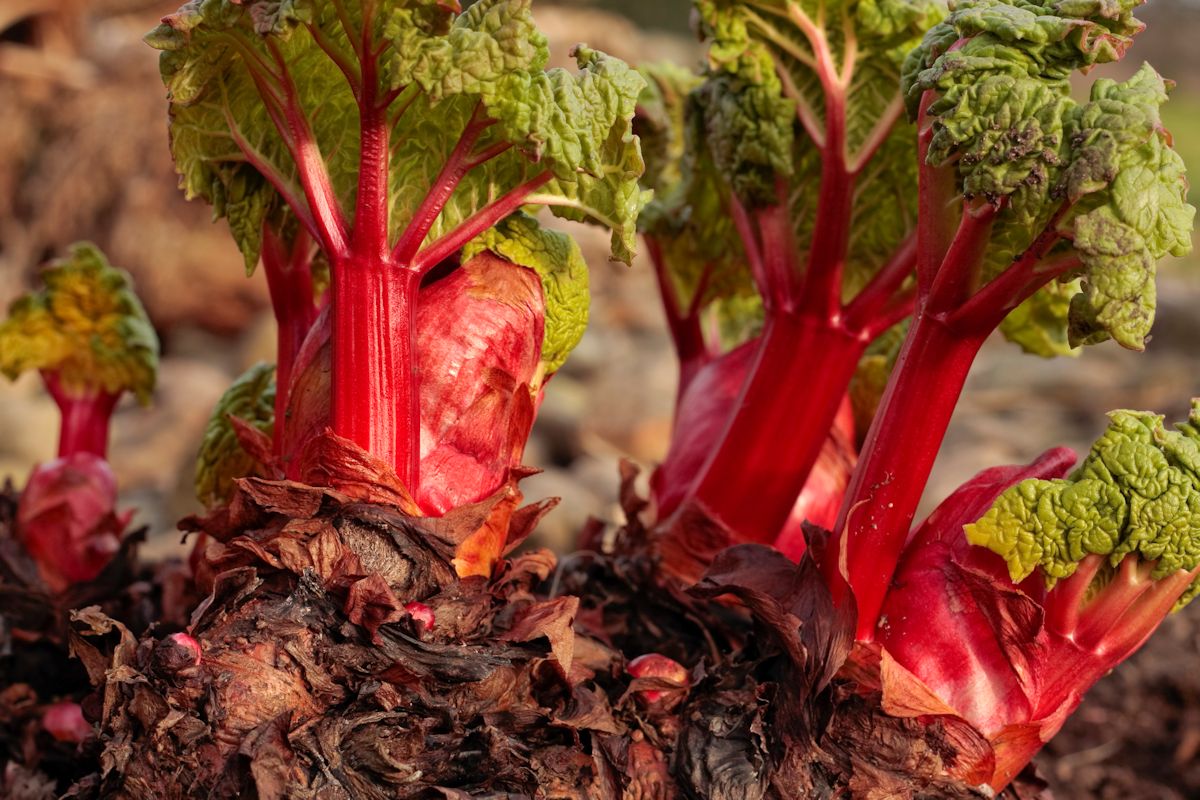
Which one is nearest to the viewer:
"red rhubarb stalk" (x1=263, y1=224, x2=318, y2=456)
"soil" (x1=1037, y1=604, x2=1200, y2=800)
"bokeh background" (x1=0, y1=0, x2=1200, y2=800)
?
"red rhubarb stalk" (x1=263, y1=224, x2=318, y2=456)

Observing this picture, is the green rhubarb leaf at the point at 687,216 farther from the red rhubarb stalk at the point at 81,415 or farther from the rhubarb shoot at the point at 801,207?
the red rhubarb stalk at the point at 81,415

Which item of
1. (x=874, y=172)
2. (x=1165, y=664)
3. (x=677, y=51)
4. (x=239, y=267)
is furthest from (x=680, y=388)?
(x=677, y=51)

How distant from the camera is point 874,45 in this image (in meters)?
1.92

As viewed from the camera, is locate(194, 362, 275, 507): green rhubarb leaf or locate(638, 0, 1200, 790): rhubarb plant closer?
locate(638, 0, 1200, 790): rhubarb plant

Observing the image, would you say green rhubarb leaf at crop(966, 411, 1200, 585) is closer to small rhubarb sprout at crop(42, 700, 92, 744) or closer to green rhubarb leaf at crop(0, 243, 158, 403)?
small rhubarb sprout at crop(42, 700, 92, 744)

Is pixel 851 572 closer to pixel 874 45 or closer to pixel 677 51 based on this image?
Result: pixel 874 45

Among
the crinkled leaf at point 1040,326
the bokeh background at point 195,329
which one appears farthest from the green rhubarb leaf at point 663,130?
the bokeh background at point 195,329

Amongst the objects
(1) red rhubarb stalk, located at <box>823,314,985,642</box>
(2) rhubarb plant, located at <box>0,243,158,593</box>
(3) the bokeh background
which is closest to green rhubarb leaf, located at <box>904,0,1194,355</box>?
(1) red rhubarb stalk, located at <box>823,314,985,642</box>

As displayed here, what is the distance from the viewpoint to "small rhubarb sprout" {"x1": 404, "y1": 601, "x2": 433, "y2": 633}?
147 cm

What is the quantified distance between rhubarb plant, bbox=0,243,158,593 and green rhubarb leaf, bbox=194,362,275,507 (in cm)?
34

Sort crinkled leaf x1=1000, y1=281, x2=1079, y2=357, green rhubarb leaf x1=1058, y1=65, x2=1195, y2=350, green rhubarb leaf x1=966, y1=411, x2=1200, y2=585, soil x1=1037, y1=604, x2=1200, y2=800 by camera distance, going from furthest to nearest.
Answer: soil x1=1037, y1=604, x2=1200, y2=800, crinkled leaf x1=1000, y1=281, x2=1079, y2=357, green rhubarb leaf x1=966, y1=411, x2=1200, y2=585, green rhubarb leaf x1=1058, y1=65, x2=1195, y2=350

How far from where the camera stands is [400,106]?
1479 mm

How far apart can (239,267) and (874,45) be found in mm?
5857

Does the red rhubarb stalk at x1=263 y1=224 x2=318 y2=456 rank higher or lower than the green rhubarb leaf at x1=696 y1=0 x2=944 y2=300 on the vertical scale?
lower
